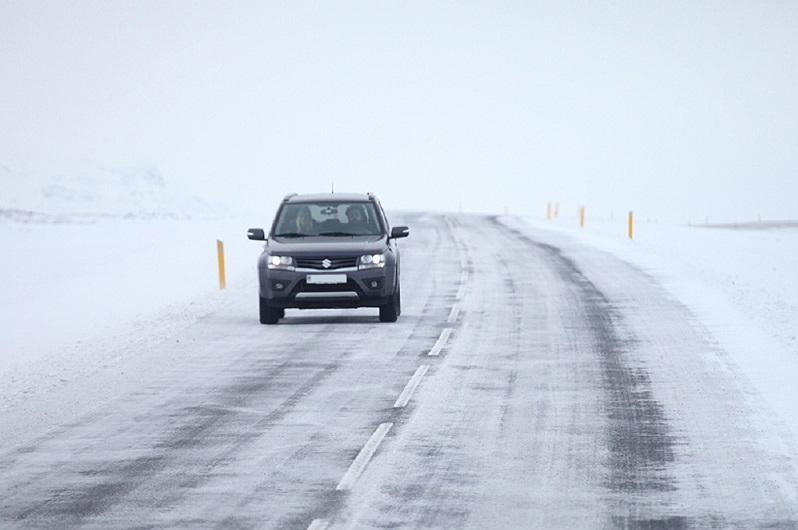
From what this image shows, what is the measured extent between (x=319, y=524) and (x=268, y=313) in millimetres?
11449

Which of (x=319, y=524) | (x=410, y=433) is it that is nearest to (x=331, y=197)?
(x=410, y=433)

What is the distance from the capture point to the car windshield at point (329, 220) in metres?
19.6

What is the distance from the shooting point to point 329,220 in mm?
19688

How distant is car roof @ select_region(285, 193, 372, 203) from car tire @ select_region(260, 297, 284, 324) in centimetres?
174

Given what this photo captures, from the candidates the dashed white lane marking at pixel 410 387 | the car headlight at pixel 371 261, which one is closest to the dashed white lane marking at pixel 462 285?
the car headlight at pixel 371 261

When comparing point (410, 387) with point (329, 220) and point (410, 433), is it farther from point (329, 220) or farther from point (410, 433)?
point (329, 220)

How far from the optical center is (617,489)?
8.69m

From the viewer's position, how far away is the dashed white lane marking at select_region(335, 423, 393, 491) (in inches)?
350

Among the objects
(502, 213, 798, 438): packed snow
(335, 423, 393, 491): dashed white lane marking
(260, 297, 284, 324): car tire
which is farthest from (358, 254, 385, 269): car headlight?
(335, 423, 393, 491): dashed white lane marking

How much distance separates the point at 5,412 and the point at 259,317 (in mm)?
7891

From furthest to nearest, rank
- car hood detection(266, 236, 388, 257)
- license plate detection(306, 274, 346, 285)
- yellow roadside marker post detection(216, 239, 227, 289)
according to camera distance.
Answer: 1. yellow roadside marker post detection(216, 239, 227, 289)
2. car hood detection(266, 236, 388, 257)
3. license plate detection(306, 274, 346, 285)

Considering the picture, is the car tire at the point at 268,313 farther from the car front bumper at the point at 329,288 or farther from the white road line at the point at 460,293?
the white road line at the point at 460,293

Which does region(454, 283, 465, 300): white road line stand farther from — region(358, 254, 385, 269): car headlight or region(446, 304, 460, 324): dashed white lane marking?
region(358, 254, 385, 269): car headlight

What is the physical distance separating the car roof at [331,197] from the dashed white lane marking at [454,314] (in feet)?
6.95
